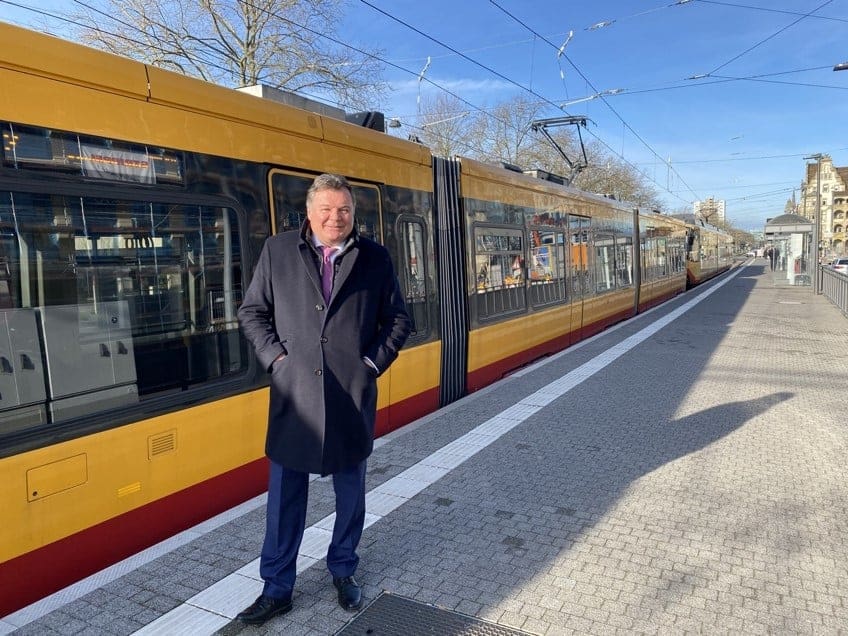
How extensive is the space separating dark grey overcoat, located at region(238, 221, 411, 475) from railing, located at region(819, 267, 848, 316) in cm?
1668

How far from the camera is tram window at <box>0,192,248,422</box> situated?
301cm

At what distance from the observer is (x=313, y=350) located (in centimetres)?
274

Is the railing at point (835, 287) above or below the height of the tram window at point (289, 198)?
below

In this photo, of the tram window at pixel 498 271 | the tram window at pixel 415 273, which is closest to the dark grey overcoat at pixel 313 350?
the tram window at pixel 415 273

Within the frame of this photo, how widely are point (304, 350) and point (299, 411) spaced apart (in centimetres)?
28

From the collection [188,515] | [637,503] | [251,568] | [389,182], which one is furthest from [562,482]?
[389,182]

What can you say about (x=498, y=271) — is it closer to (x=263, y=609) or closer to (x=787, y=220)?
(x=263, y=609)

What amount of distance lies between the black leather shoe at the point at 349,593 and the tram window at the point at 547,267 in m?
6.64

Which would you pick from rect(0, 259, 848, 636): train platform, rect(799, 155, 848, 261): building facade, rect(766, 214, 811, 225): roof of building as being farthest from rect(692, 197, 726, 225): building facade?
rect(0, 259, 848, 636): train platform

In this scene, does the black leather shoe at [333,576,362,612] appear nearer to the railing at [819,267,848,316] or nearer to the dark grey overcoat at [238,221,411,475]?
the dark grey overcoat at [238,221,411,475]

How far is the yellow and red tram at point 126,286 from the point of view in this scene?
2916 mm

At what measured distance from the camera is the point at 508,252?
8414 millimetres

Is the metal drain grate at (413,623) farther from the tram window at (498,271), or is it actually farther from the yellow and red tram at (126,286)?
the tram window at (498,271)

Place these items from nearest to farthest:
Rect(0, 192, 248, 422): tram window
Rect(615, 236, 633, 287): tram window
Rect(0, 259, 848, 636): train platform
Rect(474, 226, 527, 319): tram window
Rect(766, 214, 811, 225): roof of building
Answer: Rect(0, 259, 848, 636): train platform < Rect(0, 192, 248, 422): tram window < Rect(474, 226, 527, 319): tram window < Rect(615, 236, 633, 287): tram window < Rect(766, 214, 811, 225): roof of building
